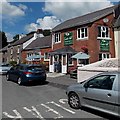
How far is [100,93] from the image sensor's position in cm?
693

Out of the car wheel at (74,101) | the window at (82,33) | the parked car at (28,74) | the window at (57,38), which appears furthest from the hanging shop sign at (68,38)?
the car wheel at (74,101)

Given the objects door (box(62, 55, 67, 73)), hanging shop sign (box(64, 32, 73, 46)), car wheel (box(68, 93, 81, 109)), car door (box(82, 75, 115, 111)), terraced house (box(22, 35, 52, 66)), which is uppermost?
hanging shop sign (box(64, 32, 73, 46))

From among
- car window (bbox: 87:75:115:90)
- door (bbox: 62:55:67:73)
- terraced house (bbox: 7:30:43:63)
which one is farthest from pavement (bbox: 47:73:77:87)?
terraced house (bbox: 7:30:43:63)

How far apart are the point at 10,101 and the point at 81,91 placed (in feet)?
12.2

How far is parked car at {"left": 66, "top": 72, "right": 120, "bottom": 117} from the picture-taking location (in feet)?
21.2

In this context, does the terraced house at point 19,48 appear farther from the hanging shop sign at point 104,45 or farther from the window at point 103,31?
the hanging shop sign at point 104,45

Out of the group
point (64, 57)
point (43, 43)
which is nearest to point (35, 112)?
point (64, 57)

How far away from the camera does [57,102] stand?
31.1 ft

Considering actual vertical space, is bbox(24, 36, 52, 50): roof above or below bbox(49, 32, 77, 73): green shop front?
above

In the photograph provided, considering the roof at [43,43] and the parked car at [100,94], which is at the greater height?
the roof at [43,43]

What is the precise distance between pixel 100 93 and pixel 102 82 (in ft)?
1.47

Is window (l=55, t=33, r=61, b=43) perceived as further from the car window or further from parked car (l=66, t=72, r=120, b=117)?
the car window

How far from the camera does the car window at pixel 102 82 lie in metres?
6.82

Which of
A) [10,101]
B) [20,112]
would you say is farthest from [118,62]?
[20,112]
